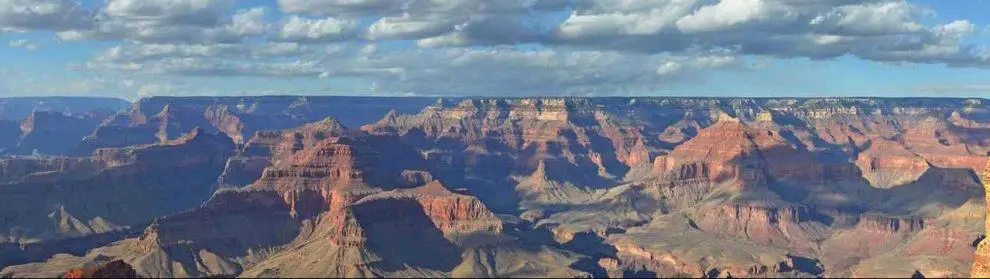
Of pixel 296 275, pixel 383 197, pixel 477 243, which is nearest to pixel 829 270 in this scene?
pixel 477 243

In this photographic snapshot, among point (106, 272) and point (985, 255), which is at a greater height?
point (985, 255)

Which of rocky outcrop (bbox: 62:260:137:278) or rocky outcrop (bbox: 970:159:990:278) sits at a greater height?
rocky outcrop (bbox: 970:159:990:278)

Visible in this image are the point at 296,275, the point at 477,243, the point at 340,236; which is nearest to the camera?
the point at 296,275

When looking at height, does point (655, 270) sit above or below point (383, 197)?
below

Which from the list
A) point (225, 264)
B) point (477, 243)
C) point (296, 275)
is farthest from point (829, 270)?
point (225, 264)

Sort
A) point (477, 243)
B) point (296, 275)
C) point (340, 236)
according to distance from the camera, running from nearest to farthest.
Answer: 1. point (296, 275)
2. point (340, 236)
3. point (477, 243)

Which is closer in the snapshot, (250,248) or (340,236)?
(340,236)

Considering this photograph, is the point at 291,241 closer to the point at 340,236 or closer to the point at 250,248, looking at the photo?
the point at 250,248

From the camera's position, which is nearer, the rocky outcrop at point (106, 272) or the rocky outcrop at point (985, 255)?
the rocky outcrop at point (985, 255)

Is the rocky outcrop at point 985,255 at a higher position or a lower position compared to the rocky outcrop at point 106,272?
higher

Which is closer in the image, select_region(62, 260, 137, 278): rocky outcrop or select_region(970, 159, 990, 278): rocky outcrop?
select_region(970, 159, 990, 278): rocky outcrop

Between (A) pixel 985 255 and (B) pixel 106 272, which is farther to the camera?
(B) pixel 106 272
